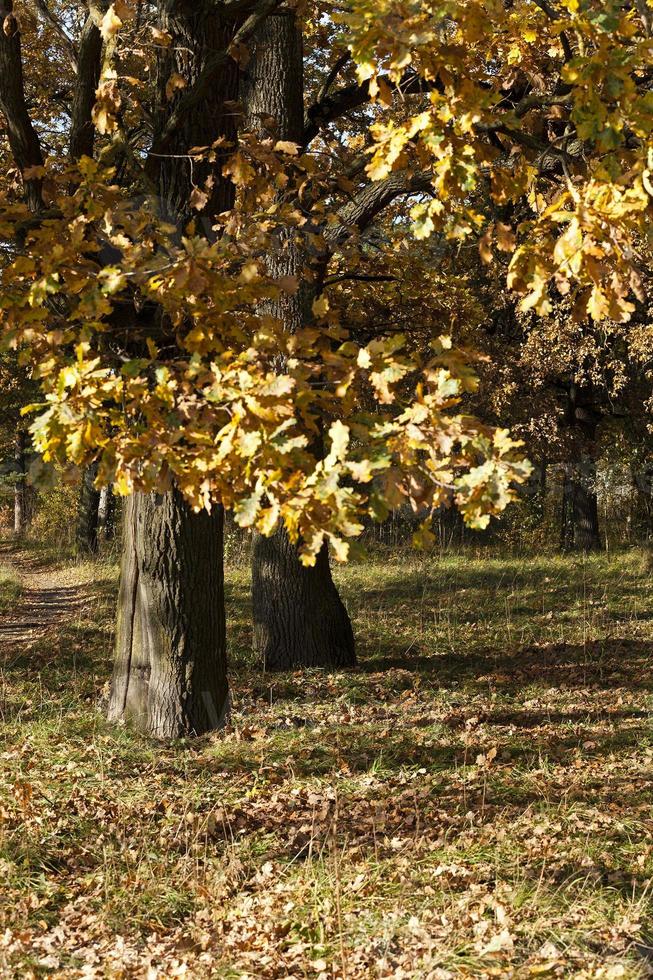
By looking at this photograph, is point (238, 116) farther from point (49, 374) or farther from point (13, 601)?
point (13, 601)

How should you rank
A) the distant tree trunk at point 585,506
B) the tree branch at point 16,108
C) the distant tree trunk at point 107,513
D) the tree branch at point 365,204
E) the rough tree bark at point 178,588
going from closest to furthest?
the tree branch at point 16,108 < the rough tree bark at point 178,588 < the tree branch at point 365,204 < the distant tree trunk at point 585,506 < the distant tree trunk at point 107,513

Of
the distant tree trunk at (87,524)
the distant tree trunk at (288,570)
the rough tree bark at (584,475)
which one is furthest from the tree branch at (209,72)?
the rough tree bark at (584,475)

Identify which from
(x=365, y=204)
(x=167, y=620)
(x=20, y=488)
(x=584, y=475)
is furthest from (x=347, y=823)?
(x=20, y=488)

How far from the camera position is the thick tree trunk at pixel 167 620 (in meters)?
6.18

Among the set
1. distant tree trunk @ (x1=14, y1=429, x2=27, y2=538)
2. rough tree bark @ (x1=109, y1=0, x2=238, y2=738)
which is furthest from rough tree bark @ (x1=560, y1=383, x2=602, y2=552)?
distant tree trunk @ (x1=14, y1=429, x2=27, y2=538)

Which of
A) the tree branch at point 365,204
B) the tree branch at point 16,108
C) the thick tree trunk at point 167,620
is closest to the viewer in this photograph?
the tree branch at point 16,108

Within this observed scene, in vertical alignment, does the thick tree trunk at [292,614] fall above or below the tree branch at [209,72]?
below

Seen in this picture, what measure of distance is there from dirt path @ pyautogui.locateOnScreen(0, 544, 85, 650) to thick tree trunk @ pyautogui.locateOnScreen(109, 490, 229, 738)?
14.5 ft

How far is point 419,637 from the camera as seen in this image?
988 centimetres

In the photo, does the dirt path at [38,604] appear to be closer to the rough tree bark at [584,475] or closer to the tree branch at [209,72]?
the tree branch at [209,72]

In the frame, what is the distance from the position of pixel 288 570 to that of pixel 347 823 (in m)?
3.65

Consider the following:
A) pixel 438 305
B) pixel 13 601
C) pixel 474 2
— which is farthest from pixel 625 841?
pixel 13 601

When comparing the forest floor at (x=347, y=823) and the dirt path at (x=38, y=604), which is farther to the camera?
the dirt path at (x=38, y=604)

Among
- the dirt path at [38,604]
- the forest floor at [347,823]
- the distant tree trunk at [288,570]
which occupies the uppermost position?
the distant tree trunk at [288,570]
